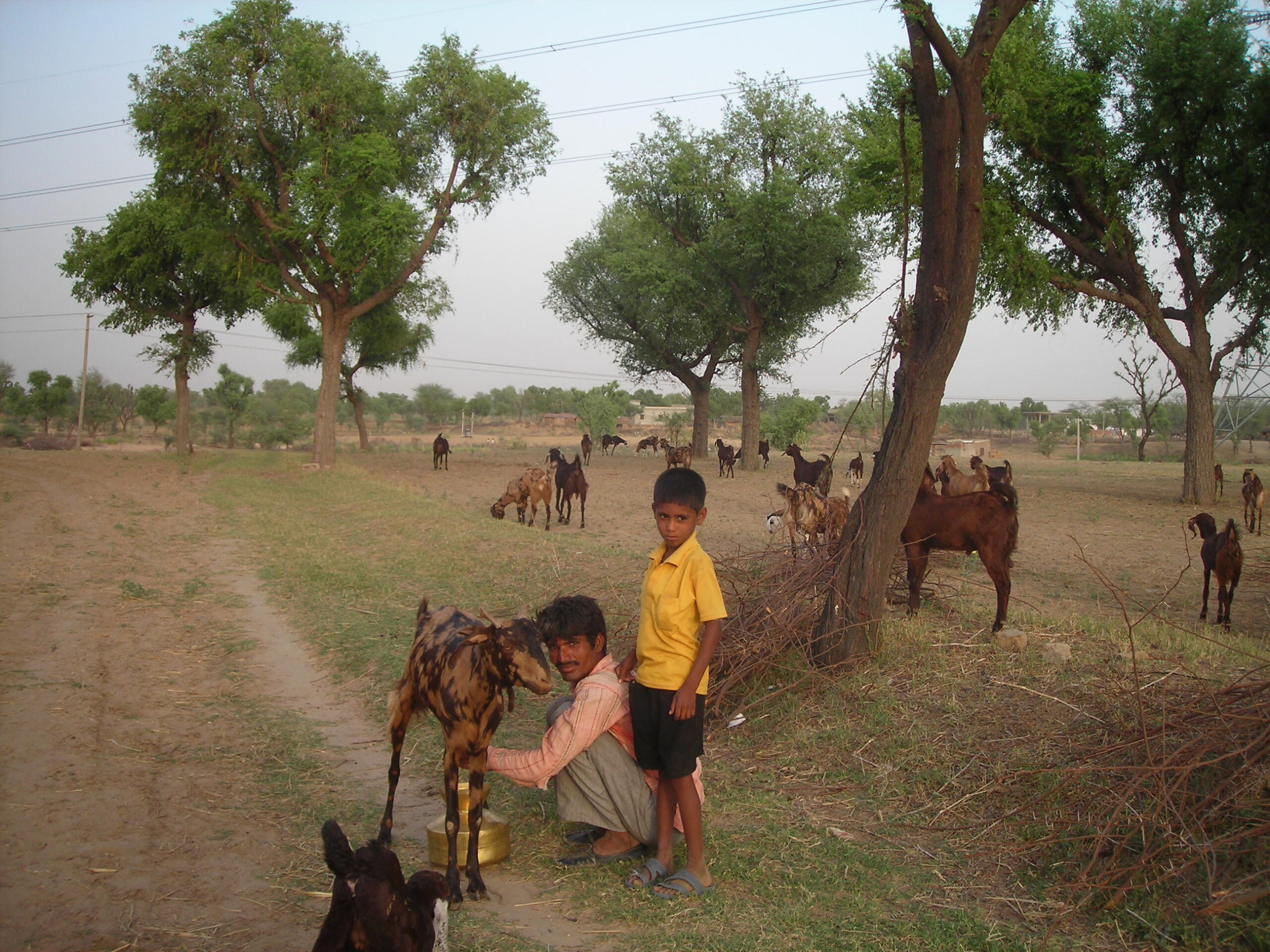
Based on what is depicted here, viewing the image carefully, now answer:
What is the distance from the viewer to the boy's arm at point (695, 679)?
3.53 meters

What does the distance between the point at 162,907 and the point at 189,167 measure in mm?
23785

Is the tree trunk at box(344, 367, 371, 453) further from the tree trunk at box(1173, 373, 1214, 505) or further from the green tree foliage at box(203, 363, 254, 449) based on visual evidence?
the tree trunk at box(1173, 373, 1214, 505)

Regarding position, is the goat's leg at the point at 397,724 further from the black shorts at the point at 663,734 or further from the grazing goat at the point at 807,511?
the grazing goat at the point at 807,511

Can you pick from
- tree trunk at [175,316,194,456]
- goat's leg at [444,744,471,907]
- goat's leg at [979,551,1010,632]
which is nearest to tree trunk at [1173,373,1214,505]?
goat's leg at [979,551,1010,632]

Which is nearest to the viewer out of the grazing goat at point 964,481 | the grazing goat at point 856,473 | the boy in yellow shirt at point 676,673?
the boy in yellow shirt at point 676,673

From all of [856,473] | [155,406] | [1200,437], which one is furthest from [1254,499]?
[155,406]

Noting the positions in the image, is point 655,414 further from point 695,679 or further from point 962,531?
point 695,679

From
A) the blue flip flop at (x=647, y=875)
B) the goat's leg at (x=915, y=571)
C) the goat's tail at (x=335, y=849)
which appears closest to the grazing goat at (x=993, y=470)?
the goat's leg at (x=915, y=571)

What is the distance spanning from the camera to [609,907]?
3.55 m

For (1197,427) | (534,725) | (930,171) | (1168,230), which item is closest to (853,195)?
(1168,230)

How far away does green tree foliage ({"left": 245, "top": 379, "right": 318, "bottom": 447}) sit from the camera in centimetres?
5372

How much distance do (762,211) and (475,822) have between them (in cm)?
2625

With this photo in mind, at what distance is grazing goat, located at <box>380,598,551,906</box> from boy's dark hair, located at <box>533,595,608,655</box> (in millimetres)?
98

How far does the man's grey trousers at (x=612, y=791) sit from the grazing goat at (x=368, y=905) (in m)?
1.22
